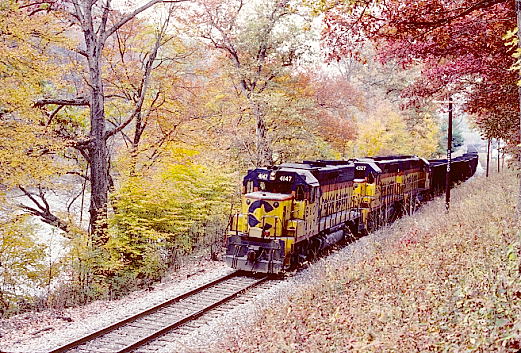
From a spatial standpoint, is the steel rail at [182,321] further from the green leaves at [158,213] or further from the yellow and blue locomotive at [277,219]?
the green leaves at [158,213]

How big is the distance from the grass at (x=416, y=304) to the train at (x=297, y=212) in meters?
2.89

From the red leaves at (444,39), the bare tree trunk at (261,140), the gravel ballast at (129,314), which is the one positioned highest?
the red leaves at (444,39)

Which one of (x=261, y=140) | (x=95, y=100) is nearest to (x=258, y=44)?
(x=261, y=140)

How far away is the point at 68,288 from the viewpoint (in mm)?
13969

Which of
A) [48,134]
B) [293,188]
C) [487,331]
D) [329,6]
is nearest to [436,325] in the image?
[487,331]

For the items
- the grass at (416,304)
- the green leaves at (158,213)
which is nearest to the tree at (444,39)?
the grass at (416,304)

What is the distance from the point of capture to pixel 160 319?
35.3ft

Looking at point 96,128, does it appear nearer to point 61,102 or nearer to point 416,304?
point 61,102

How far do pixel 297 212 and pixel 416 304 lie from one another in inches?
271

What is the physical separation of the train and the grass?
9.49ft

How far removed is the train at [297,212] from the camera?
47.4ft

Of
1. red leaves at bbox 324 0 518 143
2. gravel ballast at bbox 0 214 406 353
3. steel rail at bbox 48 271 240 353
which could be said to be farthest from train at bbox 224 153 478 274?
red leaves at bbox 324 0 518 143

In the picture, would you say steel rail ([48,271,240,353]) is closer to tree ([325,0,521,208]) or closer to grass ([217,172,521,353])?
grass ([217,172,521,353])

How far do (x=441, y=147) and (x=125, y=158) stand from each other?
41835mm
